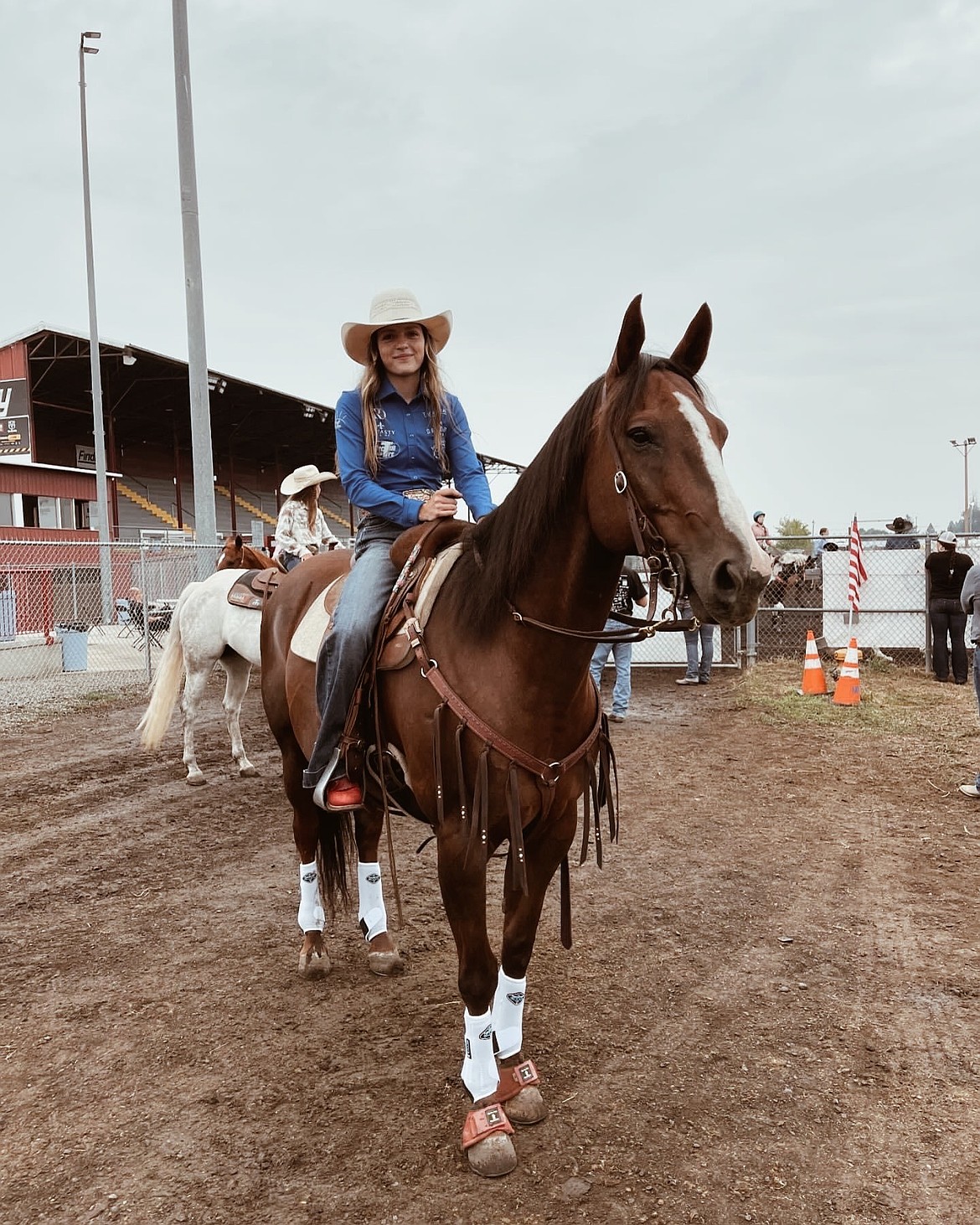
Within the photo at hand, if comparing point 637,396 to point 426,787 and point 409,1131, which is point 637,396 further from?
point 409,1131

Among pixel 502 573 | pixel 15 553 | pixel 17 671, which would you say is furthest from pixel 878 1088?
pixel 15 553

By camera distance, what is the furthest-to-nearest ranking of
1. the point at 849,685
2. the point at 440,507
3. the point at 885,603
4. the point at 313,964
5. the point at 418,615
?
the point at 885,603, the point at 849,685, the point at 313,964, the point at 440,507, the point at 418,615

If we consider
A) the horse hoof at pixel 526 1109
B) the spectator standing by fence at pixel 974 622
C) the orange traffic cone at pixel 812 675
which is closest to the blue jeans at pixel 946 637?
the orange traffic cone at pixel 812 675

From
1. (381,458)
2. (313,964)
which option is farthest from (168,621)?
(381,458)

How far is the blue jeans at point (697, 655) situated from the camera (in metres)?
11.3

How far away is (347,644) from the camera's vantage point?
2.82 metres

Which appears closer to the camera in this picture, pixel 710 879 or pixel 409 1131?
pixel 409 1131

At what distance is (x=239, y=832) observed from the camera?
5.58 metres

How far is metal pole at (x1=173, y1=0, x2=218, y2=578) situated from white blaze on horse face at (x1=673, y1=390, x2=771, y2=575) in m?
10.0

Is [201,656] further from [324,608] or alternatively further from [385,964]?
[385,964]

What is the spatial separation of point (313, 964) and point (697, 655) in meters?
8.80

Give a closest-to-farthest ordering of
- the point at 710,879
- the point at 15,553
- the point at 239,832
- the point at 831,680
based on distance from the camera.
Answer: the point at 710,879
the point at 239,832
the point at 831,680
the point at 15,553

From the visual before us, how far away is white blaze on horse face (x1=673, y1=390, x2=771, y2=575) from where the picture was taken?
1810 millimetres

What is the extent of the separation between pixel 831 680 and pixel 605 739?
9.37 meters
